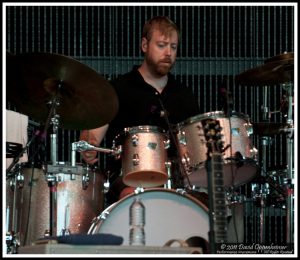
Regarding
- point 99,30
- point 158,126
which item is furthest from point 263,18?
point 158,126

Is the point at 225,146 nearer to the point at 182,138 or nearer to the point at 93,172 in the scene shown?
the point at 182,138

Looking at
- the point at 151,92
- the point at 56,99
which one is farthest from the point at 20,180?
the point at 151,92

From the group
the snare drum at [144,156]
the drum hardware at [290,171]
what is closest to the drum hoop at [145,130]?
the snare drum at [144,156]

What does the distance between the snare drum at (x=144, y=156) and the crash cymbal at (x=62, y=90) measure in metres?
0.23

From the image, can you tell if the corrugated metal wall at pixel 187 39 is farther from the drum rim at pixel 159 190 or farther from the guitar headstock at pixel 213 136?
the guitar headstock at pixel 213 136

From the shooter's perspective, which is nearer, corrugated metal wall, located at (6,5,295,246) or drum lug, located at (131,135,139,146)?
drum lug, located at (131,135,139,146)

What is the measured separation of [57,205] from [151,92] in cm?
124

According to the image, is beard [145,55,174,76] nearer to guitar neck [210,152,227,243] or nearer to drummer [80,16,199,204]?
drummer [80,16,199,204]

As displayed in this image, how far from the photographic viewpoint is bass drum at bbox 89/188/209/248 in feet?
21.6

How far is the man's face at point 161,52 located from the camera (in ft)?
25.2

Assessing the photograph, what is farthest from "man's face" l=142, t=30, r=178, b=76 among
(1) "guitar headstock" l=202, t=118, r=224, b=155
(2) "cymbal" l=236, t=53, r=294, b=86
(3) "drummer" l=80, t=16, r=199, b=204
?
(1) "guitar headstock" l=202, t=118, r=224, b=155

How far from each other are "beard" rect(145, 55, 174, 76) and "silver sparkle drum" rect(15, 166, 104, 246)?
101 centimetres

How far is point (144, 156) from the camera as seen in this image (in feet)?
22.7

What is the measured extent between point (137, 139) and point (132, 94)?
2.68 feet
